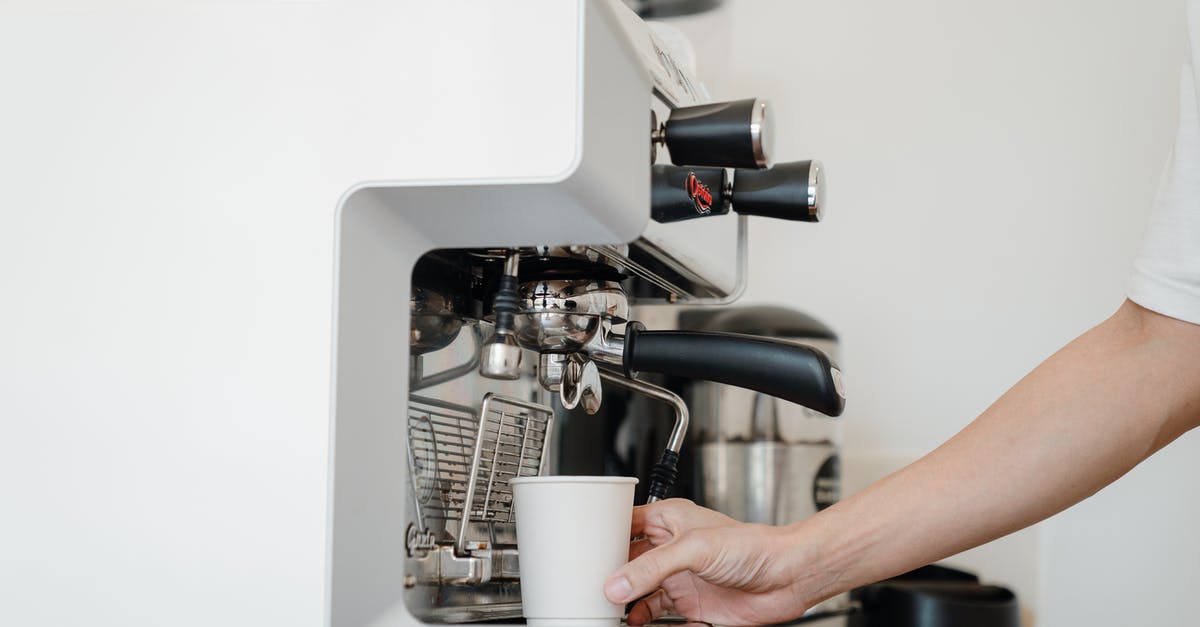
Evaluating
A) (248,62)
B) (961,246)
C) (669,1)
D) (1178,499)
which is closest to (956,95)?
(961,246)

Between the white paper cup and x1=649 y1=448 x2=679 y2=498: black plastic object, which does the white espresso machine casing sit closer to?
the white paper cup

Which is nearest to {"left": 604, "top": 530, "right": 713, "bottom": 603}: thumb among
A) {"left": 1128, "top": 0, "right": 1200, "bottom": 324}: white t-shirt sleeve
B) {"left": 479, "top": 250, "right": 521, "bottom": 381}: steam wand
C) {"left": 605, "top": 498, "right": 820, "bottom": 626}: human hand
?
{"left": 605, "top": 498, "right": 820, "bottom": 626}: human hand

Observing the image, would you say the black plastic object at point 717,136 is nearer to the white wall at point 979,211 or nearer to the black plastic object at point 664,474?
the black plastic object at point 664,474

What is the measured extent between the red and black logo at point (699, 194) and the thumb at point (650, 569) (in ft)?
0.56

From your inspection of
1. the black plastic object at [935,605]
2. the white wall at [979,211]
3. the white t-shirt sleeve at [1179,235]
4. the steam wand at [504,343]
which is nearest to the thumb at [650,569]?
the steam wand at [504,343]

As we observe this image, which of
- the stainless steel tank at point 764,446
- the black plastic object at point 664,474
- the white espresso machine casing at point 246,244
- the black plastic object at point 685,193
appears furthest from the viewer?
the stainless steel tank at point 764,446

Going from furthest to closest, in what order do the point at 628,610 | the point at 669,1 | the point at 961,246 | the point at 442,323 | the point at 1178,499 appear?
the point at 669,1, the point at 961,246, the point at 1178,499, the point at 628,610, the point at 442,323

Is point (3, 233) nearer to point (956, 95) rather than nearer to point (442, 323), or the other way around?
point (442, 323)

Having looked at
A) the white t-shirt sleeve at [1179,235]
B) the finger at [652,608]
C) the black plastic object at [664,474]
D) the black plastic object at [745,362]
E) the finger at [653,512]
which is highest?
the white t-shirt sleeve at [1179,235]

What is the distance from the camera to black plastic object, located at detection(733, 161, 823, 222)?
61 cm

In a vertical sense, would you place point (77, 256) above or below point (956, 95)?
below

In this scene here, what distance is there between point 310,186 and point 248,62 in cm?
6

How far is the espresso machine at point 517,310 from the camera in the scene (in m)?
0.42

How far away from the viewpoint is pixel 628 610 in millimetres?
686
